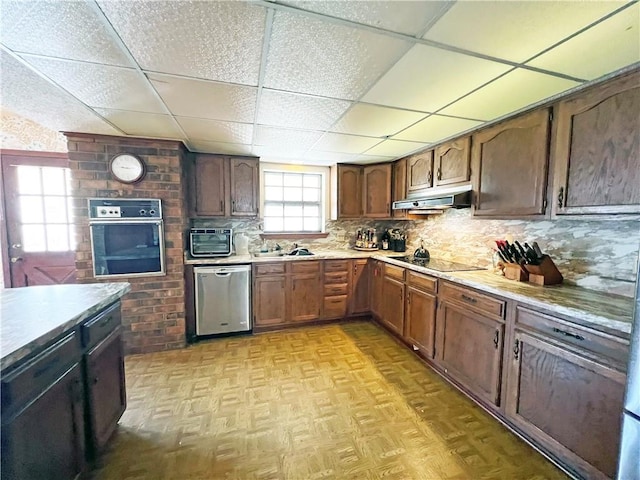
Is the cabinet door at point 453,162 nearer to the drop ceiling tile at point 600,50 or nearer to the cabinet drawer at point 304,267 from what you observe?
the drop ceiling tile at point 600,50

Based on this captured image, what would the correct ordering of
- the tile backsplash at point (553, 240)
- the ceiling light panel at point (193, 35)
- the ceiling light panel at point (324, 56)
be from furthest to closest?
the tile backsplash at point (553, 240), the ceiling light panel at point (324, 56), the ceiling light panel at point (193, 35)

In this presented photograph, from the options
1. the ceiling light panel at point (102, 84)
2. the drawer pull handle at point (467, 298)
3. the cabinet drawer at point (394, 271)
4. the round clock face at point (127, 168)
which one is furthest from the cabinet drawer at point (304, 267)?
the ceiling light panel at point (102, 84)

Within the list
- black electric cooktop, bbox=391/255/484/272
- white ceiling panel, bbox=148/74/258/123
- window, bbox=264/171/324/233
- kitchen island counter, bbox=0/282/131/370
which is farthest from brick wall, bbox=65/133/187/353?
black electric cooktop, bbox=391/255/484/272

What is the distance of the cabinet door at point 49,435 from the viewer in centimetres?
94

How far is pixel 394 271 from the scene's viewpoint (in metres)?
3.15

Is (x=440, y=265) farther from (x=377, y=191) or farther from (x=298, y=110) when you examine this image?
(x=298, y=110)

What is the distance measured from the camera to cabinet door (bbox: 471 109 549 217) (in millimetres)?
1901

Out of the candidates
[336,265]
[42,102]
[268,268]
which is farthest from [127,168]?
[336,265]

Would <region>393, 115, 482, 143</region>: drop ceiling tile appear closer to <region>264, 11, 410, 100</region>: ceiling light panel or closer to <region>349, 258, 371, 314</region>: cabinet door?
<region>264, 11, 410, 100</region>: ceiling light panel

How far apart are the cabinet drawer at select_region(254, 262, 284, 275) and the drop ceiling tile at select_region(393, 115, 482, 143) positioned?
1.97m

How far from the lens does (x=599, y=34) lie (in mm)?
1162

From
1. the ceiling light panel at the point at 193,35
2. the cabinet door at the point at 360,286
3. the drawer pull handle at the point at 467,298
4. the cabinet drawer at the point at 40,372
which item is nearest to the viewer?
the cabinet drawer at the point at 40,372

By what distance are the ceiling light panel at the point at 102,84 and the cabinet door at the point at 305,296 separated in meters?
2.28

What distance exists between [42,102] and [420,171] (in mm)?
3425
